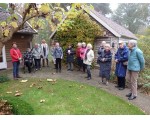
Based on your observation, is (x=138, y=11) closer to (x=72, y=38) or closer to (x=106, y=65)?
(x=72, y=38)

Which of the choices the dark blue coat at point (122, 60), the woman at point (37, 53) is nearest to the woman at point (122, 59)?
the dark blue coat at point (122, 60)

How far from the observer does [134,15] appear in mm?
40500

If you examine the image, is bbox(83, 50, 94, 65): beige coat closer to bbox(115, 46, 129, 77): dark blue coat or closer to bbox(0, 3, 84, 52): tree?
bbox(115, 46, 129, 77): dark blue coat

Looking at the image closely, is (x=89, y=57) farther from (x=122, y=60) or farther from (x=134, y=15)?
(x=134, y=15)

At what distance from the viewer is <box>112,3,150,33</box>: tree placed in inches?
1559

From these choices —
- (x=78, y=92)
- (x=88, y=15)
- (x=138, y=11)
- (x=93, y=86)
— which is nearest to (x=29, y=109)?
(x=78, y=92)

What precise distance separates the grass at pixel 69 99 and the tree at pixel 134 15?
31709 mm

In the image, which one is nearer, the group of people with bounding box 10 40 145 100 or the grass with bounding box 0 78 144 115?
the grass with bounding box 0 78 144 115

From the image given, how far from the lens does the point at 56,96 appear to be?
351 inches

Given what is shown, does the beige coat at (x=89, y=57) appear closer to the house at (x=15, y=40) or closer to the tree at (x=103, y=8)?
the house at (x=15, y=40)

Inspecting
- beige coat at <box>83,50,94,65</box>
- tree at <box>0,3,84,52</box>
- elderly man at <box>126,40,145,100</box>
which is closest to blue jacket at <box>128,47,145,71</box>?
elderly man at <box>126,40,145,100</box>

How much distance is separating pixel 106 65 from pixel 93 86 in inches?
42.2

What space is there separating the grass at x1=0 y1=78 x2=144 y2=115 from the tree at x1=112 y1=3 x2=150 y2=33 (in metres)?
31.7

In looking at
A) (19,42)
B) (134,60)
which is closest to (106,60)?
(134,60)
